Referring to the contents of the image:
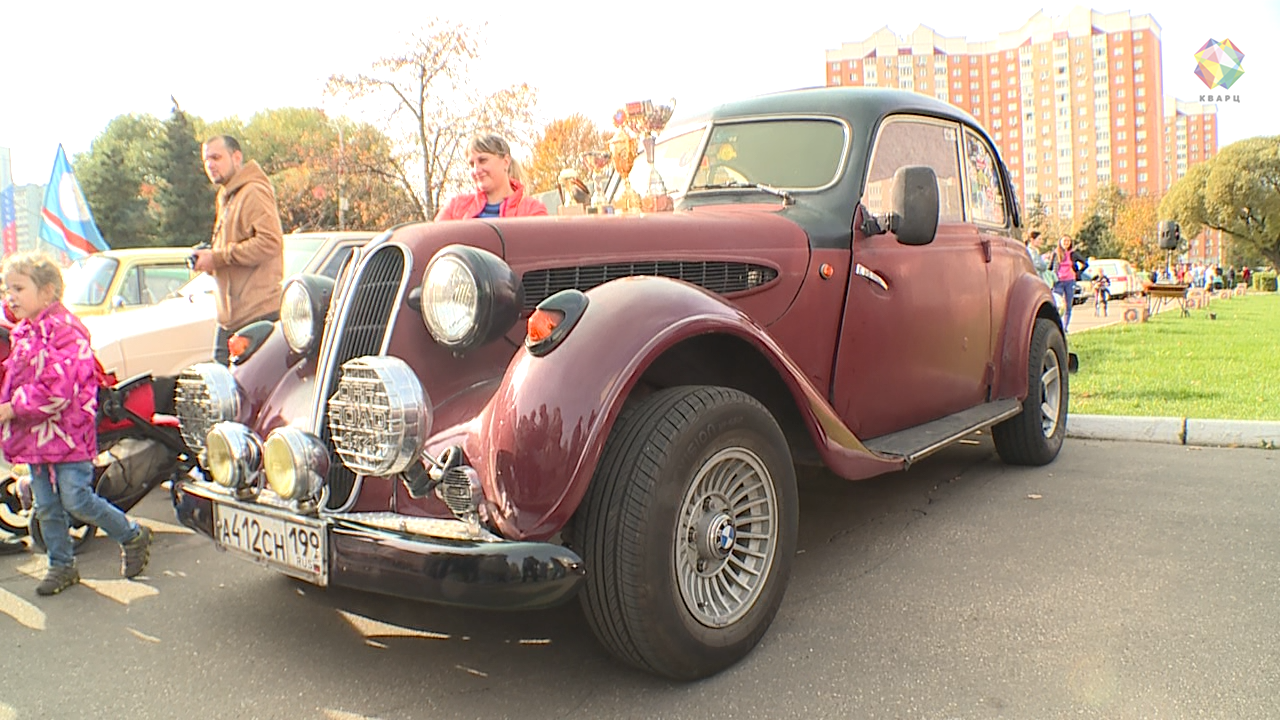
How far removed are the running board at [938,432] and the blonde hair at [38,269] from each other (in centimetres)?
324

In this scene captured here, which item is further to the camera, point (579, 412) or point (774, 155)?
point (774, 155)

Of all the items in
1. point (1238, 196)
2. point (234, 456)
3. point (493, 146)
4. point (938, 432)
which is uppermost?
point (1238, 196)

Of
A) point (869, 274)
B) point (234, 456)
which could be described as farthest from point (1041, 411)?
point (234, 456)

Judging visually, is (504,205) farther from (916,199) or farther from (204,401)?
(916,199)

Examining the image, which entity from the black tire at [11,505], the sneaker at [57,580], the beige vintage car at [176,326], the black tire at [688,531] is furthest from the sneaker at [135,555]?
the black tire at [688,531]

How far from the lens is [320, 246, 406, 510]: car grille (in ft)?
8.48

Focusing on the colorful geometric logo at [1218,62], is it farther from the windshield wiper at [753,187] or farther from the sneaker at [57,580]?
the sneaker at [57,580]

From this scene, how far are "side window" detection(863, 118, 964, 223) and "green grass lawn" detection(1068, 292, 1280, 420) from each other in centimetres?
281

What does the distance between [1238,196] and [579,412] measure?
220 feet

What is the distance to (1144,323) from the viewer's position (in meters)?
16.8

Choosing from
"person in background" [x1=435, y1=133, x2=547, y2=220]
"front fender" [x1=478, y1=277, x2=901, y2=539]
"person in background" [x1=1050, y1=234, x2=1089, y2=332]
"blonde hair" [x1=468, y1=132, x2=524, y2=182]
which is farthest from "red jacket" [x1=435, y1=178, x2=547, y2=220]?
"person in background" [x1=1050, y1=234, x2=1089, y2=332]

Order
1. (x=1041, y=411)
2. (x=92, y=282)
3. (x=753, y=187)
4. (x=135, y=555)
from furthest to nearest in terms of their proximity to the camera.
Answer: (x=92, y=282) → (x=1041, y=411) → (x=753, y=187) → (x=135, y=555)

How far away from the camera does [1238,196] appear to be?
56906mm

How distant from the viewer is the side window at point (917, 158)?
4020 millimetres
